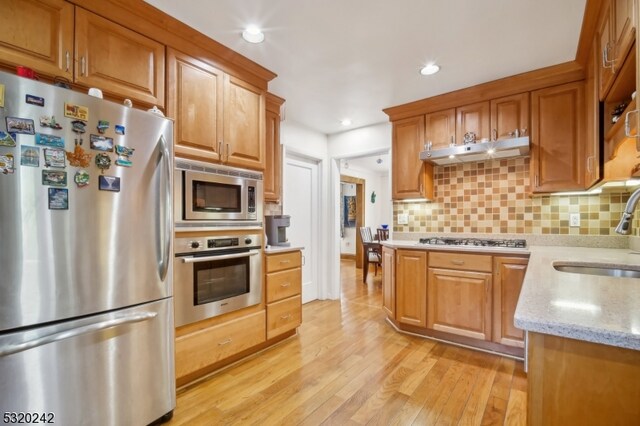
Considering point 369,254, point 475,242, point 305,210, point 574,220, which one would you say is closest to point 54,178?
point 305,210

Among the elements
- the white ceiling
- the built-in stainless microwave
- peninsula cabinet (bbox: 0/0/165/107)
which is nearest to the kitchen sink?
the white ceiling

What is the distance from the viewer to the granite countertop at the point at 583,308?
623 mm

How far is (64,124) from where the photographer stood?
1269 millimetres

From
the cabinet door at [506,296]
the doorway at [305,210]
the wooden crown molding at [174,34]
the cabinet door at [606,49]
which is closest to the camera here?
the cabinet door at [606,49]

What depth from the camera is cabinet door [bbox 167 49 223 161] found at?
6.29 ft

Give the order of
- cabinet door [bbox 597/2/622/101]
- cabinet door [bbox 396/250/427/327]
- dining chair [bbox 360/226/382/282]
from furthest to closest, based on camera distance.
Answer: dining chair [bbox 360/226/382/282] → cabinet door [bbox 396/250/427/327] → cabinet door [bbox 597/2/622/101]

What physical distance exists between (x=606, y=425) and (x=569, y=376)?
4.3 inches

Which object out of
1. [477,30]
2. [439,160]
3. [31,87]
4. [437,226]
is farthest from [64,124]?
[437,226]

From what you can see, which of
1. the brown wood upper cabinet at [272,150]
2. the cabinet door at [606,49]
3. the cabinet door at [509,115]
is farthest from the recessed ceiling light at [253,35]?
the cabinet door at [509,115]

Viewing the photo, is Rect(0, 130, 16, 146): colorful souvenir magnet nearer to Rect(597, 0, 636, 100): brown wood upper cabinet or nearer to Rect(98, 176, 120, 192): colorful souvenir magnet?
Rect(98, 176, 120, 192): colorful souvenir magnet

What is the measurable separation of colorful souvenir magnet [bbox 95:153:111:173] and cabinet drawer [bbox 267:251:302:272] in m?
1.39

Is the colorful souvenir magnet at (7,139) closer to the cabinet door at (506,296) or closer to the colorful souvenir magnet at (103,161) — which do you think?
the colorful souvenir magnet at (103,161)

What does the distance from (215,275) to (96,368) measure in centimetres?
84

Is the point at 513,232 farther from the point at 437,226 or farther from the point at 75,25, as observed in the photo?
the point at 75,25
